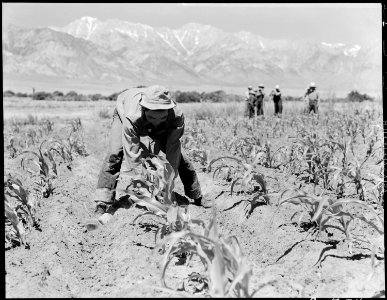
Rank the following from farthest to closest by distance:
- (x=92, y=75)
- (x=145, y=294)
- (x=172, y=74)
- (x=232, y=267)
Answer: (x=172, y=74), (x=92, y=75), (x=145, y=294), (x=232, y=267)

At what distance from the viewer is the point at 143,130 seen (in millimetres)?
3580

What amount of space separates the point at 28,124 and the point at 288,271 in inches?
431

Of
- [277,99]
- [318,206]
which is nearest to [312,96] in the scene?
[277,99]

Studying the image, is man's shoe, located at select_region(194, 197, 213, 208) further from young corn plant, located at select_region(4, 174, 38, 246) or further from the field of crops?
young corn plant, located at select_region(4, 174, 38, 246)

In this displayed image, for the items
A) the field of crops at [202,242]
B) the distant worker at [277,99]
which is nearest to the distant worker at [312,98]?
the distant worker at [277,99]

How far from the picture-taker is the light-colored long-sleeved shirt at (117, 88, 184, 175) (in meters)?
3.46

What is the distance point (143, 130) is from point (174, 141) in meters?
0.24

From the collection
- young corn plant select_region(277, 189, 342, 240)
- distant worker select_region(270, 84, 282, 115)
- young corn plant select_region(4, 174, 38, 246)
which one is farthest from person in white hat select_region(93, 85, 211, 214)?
distant worker select_region(270, 84, 282, 115)

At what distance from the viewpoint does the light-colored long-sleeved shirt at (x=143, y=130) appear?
11.4 ft

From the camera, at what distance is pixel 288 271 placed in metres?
2.72

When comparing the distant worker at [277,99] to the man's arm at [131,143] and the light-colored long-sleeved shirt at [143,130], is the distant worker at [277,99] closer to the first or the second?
the light-colored long-sleeved shirt at [143,130]

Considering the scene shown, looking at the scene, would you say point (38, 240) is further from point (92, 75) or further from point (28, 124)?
point (92, 75)

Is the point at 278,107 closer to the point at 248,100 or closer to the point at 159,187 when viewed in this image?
the point at 248,100

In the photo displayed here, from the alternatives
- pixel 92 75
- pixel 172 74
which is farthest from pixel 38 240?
pixel 172 74
